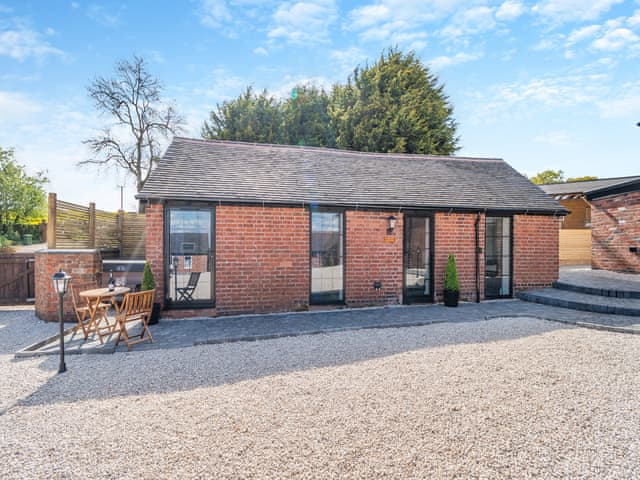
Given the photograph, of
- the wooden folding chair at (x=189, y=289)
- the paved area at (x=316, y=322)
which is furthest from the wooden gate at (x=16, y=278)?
the wooden folding chair at (x=189, y=289)

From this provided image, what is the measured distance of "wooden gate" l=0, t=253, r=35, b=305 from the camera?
832 cm

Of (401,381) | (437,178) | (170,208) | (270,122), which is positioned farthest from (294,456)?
(270,122)

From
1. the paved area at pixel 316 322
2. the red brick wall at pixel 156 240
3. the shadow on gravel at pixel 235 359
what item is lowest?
the shadow on gravel at pixel 235 359

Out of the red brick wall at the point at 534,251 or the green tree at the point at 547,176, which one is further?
the green tree at the point at 547,176

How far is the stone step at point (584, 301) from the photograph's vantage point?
7219 millimetres

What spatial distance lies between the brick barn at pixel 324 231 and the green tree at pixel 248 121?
1154 cm

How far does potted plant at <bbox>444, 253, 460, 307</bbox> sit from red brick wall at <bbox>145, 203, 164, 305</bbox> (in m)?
6.92

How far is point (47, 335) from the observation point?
592 centimetres

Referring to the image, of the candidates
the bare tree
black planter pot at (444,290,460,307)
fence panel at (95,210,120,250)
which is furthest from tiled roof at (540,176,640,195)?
the bare tree

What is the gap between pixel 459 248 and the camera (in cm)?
870

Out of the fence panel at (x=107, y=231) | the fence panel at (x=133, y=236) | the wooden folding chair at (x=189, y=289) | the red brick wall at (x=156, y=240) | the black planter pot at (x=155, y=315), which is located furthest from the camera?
the fence panel at (x=133, y=236)

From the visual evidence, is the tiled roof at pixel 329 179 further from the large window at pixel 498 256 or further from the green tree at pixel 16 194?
the green tree at pixel 16 194

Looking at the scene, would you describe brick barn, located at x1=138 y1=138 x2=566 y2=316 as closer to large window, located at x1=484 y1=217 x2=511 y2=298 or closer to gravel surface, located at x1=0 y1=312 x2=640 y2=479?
large window, located at x1=484 y1=217 x2=511 y2=298

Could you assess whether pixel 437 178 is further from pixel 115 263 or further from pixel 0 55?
pixel 0 55
